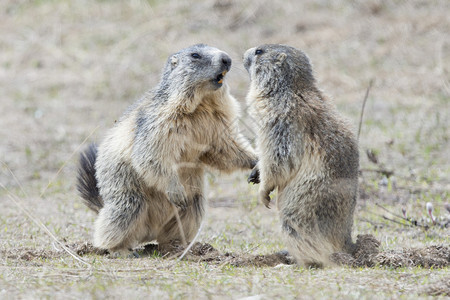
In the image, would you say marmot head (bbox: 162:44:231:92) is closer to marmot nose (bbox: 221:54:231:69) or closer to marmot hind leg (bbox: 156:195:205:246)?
marmot nose (bbox: 221:54:231:69)

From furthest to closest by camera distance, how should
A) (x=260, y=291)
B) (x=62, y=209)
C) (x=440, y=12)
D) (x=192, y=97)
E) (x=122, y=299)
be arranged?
(x=440, y=12)
(x=62, y=209)
(x=192, y=97)
(x=260, y=291)
(x=122, y=299)

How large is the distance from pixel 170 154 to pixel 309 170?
137 centimetres

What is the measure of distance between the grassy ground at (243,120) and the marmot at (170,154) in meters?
0.51

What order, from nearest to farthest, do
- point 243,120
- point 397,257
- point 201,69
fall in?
point 397,257 < point 201,69 < point 243,120

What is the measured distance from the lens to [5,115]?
1312cm

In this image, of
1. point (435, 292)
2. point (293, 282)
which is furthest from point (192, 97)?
point (435, 292)

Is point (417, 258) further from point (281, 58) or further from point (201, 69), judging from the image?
point (201, 69)

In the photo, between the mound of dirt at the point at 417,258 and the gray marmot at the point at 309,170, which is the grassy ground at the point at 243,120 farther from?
the gray marmot at the point at 309,170

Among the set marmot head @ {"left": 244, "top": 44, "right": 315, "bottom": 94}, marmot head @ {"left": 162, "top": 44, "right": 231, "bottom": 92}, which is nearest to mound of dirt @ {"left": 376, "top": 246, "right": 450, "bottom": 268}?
marmot head @ {"left": 244, "top": 44, "right": 315, "bottom": 94}

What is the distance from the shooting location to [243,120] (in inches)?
372

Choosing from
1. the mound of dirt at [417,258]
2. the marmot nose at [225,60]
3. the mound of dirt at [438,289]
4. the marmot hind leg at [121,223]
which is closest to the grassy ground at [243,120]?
the mound of dirt at [438,289]

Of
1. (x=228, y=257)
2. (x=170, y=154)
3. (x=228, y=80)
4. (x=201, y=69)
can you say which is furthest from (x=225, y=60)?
(x=228, y=80)

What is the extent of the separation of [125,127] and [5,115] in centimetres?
711

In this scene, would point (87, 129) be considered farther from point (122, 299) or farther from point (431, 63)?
point (122, 299)
